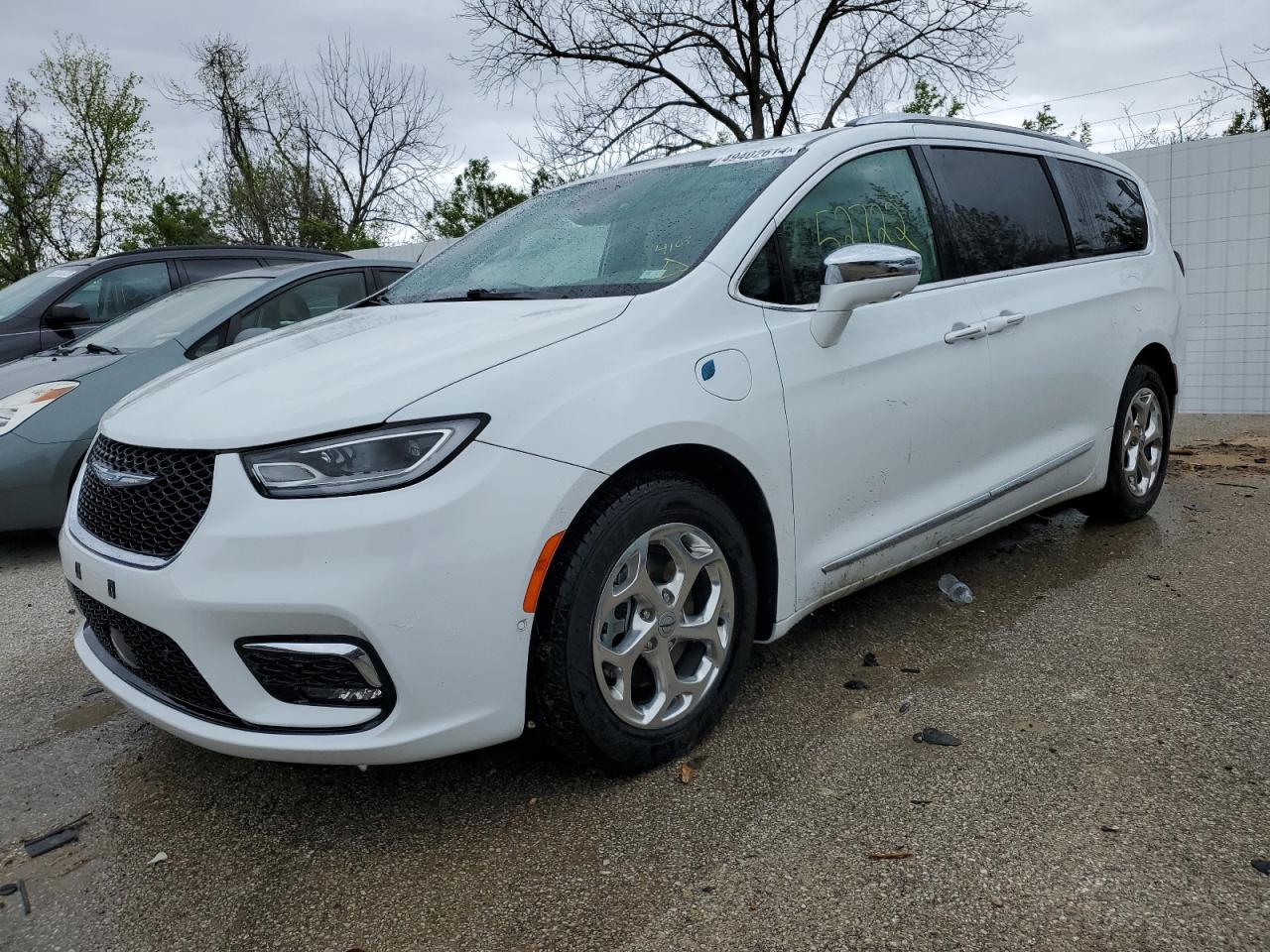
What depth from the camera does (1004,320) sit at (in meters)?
3.27

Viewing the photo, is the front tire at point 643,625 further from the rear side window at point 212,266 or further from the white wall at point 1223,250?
the white wall at point 1223,250

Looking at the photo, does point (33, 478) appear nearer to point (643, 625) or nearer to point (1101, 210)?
point (643, 625)

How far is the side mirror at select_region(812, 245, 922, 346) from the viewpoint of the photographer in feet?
8.30

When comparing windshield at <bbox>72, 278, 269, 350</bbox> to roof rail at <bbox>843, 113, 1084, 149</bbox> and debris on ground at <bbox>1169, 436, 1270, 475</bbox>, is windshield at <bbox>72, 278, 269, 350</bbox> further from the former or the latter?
debris on ground at <bbox>1169, 436, 1270, 475</bbox>

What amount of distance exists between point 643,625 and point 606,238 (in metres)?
1.28

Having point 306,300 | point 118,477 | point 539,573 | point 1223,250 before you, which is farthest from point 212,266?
point 1223,250

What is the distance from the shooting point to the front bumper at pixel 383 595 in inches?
74.7

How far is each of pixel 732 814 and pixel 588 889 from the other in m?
0.41

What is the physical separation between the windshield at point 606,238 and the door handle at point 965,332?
30.6 inches

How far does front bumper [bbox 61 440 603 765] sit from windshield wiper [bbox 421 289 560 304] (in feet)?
2.75

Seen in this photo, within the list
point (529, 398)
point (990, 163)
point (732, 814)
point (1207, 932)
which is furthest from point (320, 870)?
point (990, 163)

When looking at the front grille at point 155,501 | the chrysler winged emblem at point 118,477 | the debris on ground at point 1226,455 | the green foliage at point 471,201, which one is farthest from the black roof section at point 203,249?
the green foliage at point 471,201

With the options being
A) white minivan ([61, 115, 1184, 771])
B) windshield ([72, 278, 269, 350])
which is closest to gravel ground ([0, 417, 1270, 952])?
white minivan ([61, 115, 1184, 771])

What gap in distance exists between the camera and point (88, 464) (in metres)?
2.55
